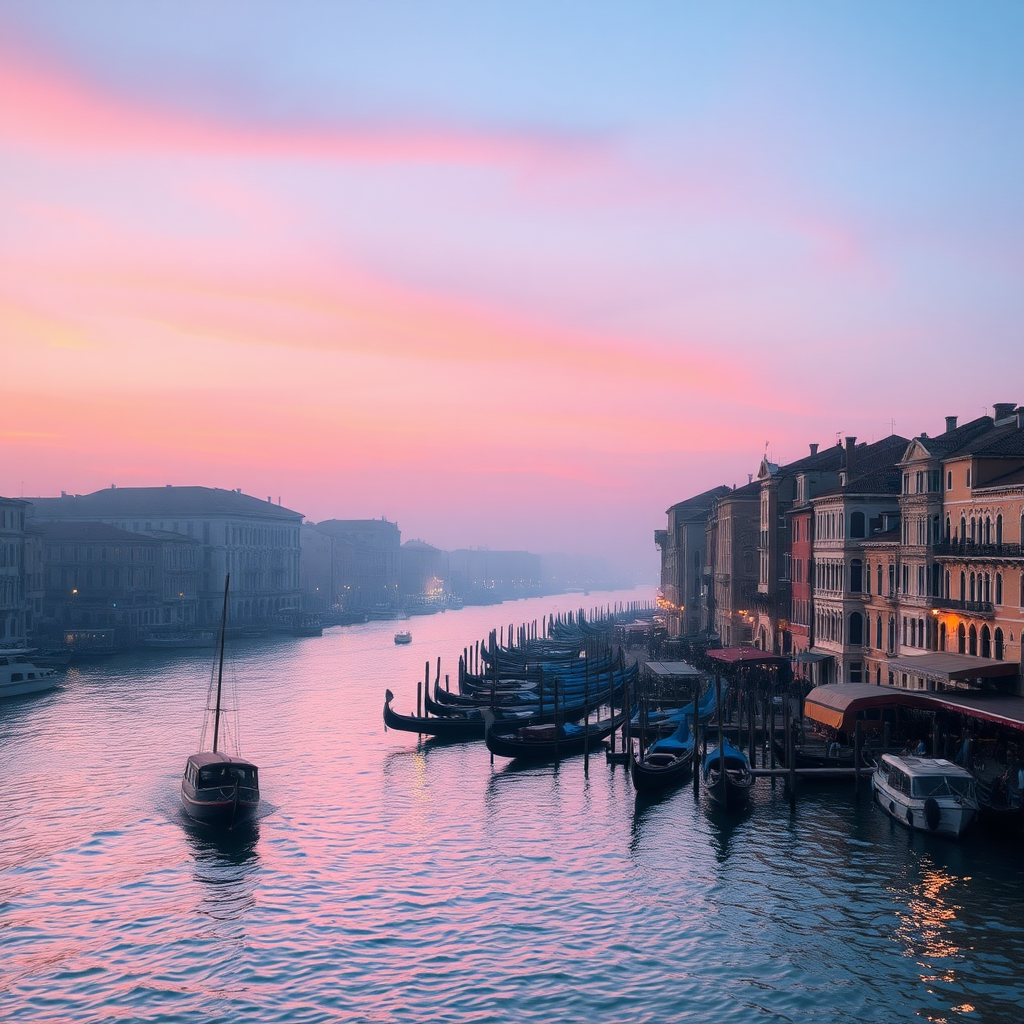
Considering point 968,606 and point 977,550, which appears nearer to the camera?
point 977,550

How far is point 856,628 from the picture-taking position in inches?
2025

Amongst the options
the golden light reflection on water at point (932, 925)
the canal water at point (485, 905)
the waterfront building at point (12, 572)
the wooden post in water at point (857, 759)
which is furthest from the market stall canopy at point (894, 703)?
the waterfront building at point (12, 572)

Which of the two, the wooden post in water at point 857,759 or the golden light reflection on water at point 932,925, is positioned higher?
the wooden post in water at point 857,759

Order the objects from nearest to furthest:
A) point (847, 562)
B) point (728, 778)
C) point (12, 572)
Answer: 1. point (728, 778)
2. point (847, 562)
3. point (12, 572)

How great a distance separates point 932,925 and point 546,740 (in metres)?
22.2

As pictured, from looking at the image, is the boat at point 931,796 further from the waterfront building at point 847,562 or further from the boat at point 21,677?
the boat at point 21,677

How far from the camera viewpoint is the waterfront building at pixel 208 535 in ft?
419

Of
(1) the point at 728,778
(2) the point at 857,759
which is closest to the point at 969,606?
(2) the point at 857,759

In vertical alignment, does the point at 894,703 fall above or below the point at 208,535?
below

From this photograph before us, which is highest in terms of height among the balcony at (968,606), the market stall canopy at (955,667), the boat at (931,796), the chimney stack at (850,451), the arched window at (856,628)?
the chimney stack at (850,451)

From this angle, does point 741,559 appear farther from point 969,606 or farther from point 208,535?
point 208,535

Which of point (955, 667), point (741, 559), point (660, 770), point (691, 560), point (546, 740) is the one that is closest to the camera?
point (660, 770)

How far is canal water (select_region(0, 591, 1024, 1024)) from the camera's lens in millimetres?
21688

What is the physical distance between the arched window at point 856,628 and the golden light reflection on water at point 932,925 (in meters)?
23.4
